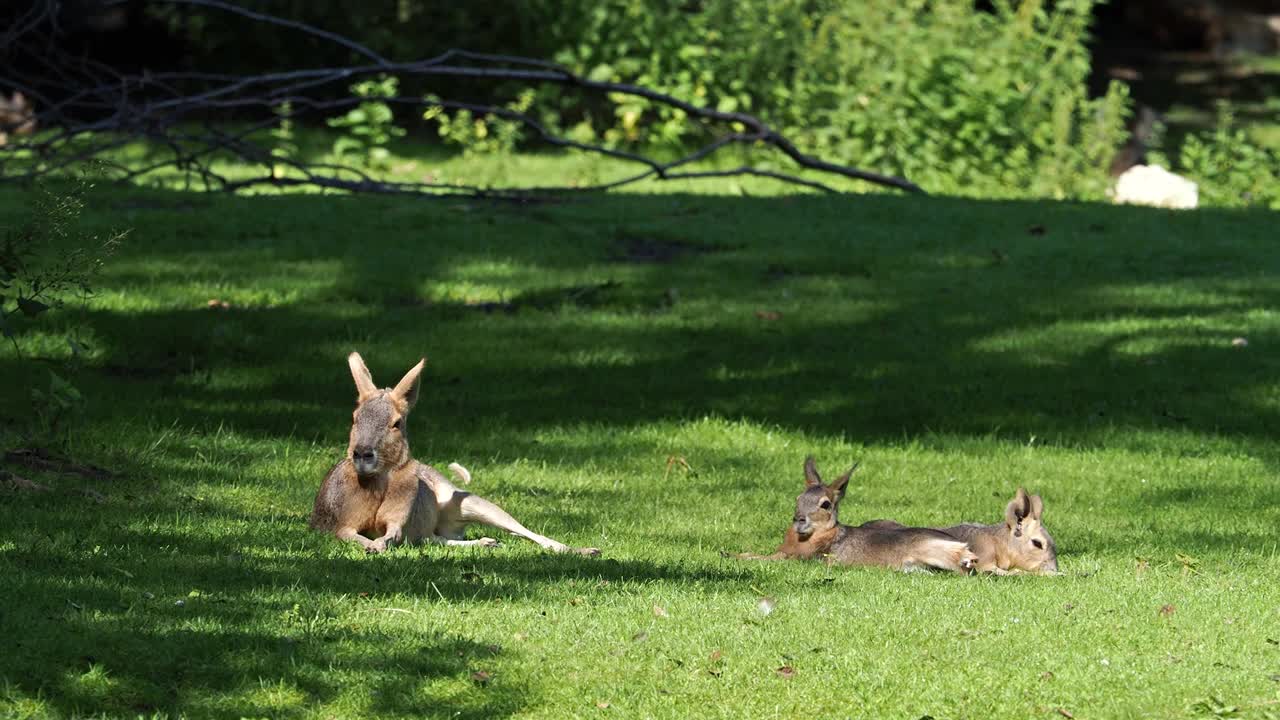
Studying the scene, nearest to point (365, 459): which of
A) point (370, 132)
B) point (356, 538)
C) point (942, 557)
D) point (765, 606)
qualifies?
point (356, 538)

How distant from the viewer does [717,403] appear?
1387cm

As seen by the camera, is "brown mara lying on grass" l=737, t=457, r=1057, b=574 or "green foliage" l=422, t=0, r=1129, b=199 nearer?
"brown mara lying on grass" l=737, t=457, r=1057, b=574

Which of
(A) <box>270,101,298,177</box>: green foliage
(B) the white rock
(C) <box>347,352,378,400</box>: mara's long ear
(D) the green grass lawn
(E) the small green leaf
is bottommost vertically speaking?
(A) <box>270,101,298,177</box>: green foliage

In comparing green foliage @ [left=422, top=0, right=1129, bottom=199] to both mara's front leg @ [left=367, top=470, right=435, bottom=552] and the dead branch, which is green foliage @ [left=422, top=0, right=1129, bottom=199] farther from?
mara's front leg @ [left=367, top=470, right=435, bottom=552]

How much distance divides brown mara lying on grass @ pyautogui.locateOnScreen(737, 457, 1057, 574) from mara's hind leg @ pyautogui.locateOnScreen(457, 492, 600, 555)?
3.26 ft

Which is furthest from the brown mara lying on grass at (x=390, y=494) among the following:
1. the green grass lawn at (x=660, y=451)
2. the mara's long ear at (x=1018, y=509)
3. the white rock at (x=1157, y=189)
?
the white rock at (x=1157, y=189)

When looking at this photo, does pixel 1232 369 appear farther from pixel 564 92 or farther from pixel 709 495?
pixel 564 92

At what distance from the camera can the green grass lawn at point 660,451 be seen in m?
6.75

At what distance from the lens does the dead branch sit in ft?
44.4

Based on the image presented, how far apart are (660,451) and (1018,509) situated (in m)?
3.92

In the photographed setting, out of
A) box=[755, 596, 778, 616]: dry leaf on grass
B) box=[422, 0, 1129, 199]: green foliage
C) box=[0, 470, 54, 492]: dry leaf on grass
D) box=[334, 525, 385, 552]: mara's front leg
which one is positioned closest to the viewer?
box=[755, 596, 778, 616]: dry leaf on grass

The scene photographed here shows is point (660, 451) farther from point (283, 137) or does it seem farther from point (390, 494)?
point (283, 137)

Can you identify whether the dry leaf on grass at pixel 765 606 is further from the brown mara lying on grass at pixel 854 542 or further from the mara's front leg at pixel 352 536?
the mara's front leg at pixel 352 536

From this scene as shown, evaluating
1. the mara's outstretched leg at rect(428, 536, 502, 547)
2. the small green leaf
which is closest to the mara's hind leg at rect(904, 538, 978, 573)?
the mara's outstretched leg at rect(428, 536, 502, 547)
